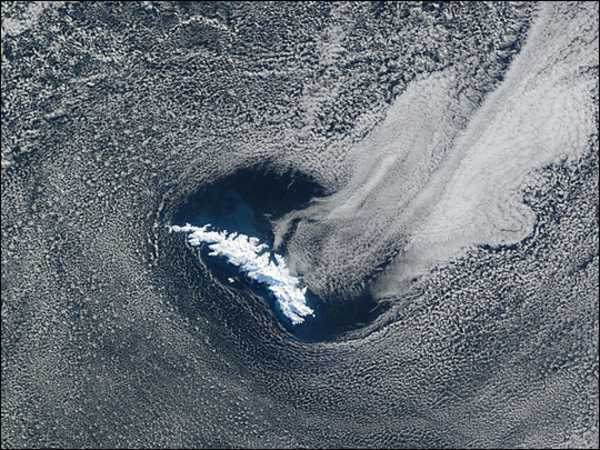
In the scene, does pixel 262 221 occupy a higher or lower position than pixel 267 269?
higher

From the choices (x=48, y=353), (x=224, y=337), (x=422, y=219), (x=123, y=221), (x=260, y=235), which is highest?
(x=123, y=221)

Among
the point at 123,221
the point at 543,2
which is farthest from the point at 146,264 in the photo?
the point at 543,2

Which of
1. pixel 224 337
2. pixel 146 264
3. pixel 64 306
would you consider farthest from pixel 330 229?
pixel 64 306

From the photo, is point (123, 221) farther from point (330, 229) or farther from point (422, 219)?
point (422, 219)

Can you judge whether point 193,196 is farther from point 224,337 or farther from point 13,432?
point 13,432

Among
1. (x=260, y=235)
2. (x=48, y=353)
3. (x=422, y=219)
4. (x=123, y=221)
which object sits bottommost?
(x=422, y=219)

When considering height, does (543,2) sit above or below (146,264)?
below
